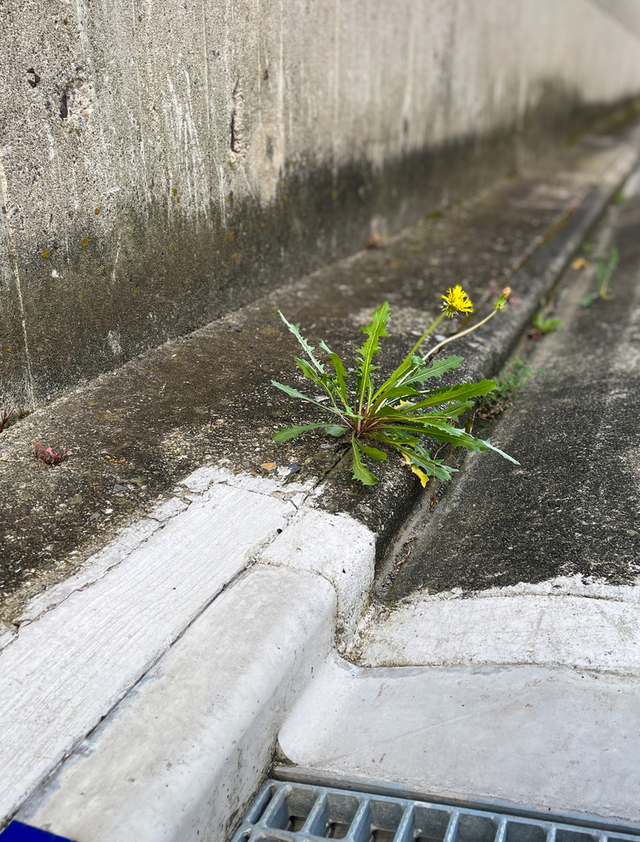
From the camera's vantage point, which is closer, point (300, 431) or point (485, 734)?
point (485, 734)

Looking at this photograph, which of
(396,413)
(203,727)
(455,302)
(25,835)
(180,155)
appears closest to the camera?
(25,835)

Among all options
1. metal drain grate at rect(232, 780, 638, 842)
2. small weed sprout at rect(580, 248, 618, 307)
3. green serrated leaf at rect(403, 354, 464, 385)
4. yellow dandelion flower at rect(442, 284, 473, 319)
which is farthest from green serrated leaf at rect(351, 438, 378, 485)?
small weed sprout at rect(580, 248, 618, 307)

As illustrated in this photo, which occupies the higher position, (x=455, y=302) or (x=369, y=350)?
(x=455, y=302)

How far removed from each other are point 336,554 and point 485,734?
54 cm

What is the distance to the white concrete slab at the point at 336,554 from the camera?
1788mm

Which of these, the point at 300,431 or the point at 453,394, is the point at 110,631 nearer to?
the point at 300,431

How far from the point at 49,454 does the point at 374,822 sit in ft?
4.09

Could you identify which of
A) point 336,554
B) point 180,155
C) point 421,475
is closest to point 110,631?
point 336,554

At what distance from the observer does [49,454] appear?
201 centimetres

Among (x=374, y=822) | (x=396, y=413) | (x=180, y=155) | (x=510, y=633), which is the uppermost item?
(x=180, y=155)

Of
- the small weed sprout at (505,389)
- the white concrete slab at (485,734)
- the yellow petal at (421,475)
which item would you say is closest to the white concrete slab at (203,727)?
the white concrete slab at (485,734)

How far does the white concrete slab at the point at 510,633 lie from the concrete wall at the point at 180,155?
1.35m

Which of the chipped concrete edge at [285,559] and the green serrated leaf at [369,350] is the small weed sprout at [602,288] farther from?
the chipped concrete edge at [285,559]

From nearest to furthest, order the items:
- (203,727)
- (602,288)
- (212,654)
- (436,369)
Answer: (203,727)
(212,654)
(436,369)
(602,288)
